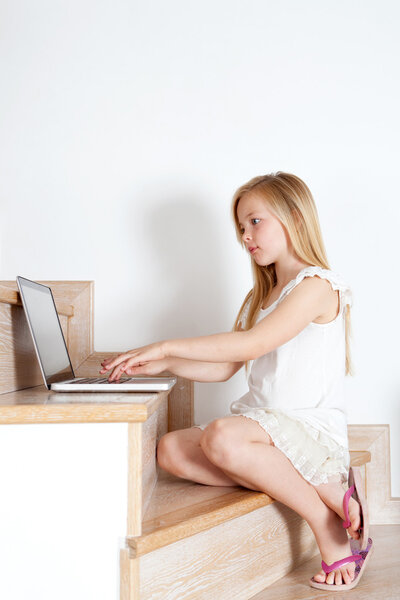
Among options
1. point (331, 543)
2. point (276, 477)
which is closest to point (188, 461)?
point (276, 477)

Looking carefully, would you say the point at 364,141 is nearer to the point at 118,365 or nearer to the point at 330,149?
the point at 330,149

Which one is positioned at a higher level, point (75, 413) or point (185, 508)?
point (75, 413)

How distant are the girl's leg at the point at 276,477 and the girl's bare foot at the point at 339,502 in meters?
0.01

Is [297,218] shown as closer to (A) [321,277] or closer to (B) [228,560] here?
(A) [321,277]

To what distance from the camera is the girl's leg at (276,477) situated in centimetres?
108

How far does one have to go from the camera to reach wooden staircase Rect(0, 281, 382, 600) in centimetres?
82

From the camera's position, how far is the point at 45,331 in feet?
Result: 3.84

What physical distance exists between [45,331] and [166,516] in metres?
0.43

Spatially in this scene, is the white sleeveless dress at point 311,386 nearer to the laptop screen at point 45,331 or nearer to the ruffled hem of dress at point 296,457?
the ruffled hem of dress at point 296,457

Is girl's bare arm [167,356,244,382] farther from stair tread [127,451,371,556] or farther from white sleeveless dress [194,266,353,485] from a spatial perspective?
stair tread [127,451,371,556]

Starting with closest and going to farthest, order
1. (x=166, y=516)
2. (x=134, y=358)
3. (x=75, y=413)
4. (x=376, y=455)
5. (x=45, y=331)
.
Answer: (x=75, y=413) < (x=166, y=516) < (x=134, y=358) < (x=45, y=331) < (x=376, y=455)

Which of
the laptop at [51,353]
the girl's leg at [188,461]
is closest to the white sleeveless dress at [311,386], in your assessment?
the girl's leg at [188,461]

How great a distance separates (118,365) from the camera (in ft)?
3.52

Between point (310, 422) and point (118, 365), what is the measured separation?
0.39 metres
